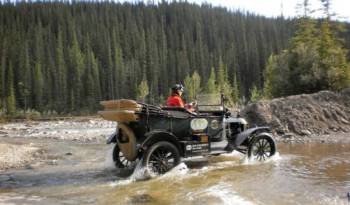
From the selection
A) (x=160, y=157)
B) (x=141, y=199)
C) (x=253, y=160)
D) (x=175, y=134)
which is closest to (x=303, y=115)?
(x=253, y=160)

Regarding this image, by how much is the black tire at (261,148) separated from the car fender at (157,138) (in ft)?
7.95

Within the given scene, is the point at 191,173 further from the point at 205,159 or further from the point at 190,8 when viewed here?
the point at 190,8

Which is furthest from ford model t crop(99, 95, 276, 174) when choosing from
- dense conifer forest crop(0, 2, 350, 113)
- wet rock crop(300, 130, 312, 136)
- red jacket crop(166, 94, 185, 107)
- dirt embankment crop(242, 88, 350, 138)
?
dense conifer forest crop(0, 2, 350, 113)

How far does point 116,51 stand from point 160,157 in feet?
324

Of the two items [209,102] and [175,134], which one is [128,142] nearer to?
[175,134]

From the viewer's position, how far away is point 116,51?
4193 inches

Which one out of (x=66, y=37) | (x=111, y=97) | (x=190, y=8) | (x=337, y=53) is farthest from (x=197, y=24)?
(x=337, y=53)

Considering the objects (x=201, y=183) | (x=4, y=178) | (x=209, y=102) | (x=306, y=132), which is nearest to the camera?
(x=201, y=183)

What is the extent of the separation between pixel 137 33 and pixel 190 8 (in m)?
41.9

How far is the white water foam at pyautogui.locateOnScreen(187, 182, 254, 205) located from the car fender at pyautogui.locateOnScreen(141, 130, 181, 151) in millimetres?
1833

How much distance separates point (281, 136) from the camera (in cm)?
1709

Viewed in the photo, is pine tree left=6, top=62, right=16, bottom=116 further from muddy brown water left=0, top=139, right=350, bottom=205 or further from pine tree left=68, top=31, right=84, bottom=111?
muddy brown water left=0, top=139, right=350, bottom=205

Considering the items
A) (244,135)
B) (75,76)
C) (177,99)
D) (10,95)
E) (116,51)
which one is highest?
(116,51)

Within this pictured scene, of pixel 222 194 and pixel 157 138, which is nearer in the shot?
pixel 222 194
